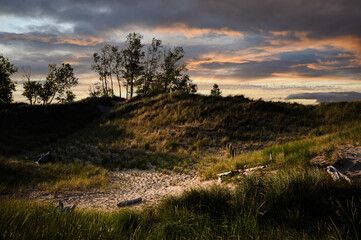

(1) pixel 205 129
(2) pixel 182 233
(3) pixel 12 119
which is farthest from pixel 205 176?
(3) pixel 12 119

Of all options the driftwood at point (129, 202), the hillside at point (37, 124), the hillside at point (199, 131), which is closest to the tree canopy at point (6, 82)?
the hillside at point (37, 124)

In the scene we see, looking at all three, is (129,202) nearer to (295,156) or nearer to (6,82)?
(295,156)

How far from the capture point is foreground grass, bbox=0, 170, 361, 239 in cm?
320

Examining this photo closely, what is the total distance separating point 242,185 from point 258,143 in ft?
42.0

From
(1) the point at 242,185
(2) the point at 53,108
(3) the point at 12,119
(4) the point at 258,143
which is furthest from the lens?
(2) the point at 53,108

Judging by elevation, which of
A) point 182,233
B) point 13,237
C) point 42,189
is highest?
point 13,237

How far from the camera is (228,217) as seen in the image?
4.24m

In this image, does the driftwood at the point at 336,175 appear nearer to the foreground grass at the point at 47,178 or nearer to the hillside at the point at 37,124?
the foreground grass at the point at 47,178

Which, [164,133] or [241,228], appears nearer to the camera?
[241,228]

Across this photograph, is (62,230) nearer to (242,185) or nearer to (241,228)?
(241,228)

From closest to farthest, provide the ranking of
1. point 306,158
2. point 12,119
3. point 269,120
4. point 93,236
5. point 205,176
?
point 93,236 → point 306,158 → point 205,176 → point 269,120 → point 12,119

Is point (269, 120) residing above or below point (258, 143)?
above

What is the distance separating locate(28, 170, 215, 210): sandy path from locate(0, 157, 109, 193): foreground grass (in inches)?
20.5

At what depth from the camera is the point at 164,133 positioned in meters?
20.6
